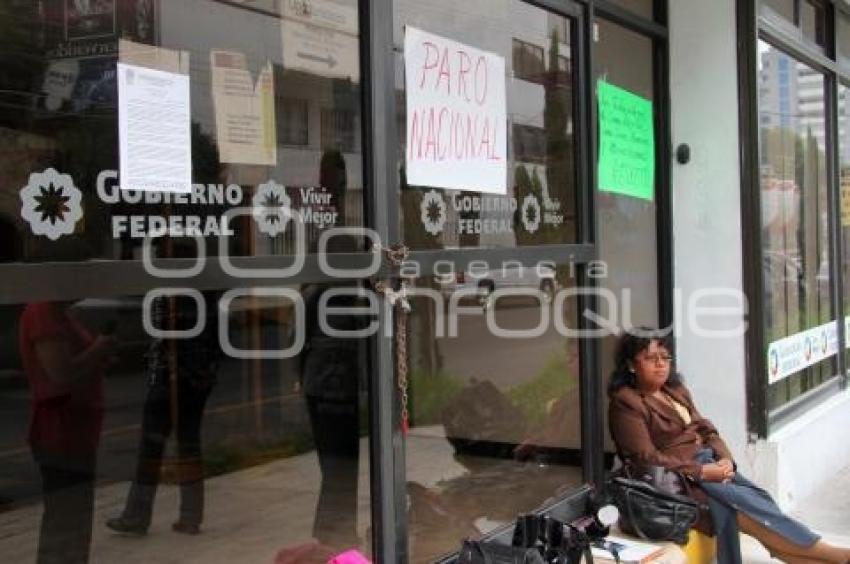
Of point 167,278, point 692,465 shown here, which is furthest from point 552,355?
point 167,278

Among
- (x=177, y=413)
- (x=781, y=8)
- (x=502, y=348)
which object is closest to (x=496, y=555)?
(x=502, y=348)

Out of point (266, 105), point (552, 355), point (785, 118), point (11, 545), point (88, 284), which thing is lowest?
point (11, 545)

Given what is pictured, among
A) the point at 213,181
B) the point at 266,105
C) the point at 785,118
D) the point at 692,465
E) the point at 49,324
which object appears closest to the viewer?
the point at 213,181

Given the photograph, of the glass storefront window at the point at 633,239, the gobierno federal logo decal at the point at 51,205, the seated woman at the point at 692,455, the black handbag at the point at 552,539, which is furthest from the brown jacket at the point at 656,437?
the gobierno federal logo decal at the point at 51,205

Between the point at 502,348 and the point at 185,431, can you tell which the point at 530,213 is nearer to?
the point at 502,348

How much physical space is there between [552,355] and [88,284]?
3406 mm

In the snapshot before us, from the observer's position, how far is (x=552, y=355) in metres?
5.40

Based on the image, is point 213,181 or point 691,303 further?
point 691,303

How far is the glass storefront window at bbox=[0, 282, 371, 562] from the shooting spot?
4117mm

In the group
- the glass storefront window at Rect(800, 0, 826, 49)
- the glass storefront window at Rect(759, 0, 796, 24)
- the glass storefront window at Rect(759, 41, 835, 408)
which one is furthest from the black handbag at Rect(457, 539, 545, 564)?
the glass storefront window at Rect(800, 0, 826, 49)

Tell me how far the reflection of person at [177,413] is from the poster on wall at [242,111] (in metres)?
3.19

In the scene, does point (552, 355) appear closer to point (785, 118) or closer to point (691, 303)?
point (691, 303)

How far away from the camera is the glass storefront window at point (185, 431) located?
4.12 meters

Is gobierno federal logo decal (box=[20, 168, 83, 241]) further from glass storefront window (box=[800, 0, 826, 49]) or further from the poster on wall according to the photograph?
glass storefront window (box=[800, 0, 826, 49])
